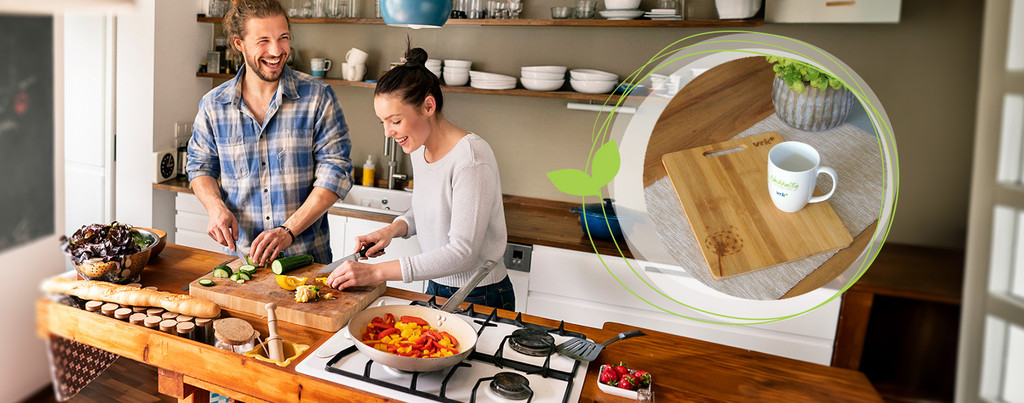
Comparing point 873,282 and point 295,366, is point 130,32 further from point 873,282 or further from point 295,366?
point 873,282

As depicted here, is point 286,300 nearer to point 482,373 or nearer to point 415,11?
point 482,373

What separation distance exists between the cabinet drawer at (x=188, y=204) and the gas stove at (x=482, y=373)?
6.64ft

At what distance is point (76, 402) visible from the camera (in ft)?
2.99

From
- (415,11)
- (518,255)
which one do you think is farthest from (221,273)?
(518,255)

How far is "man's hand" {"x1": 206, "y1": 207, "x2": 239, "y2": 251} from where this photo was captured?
5.49 feet

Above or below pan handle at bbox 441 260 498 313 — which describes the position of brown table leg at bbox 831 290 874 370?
above

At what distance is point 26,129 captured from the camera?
0.23 m

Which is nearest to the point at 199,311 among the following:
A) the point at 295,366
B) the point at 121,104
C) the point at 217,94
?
the point at 295,366

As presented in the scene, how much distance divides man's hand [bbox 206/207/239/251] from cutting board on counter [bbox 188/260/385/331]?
22 cm

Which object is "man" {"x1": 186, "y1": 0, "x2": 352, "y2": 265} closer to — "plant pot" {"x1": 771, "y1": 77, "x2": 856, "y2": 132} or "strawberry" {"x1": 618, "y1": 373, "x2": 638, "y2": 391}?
"strawberry" {"x1": 618, "y1": 373, "x2": 638, "y2": 391}

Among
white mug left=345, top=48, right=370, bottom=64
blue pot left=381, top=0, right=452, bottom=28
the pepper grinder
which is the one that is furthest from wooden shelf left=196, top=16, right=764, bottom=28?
the pepper grinder

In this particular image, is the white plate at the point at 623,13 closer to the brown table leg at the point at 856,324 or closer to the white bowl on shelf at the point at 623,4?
the white bowl on shelf at the point at 623,4

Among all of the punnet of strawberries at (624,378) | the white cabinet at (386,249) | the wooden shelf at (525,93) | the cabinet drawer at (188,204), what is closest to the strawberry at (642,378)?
the punnet of strawberries at (624,378)

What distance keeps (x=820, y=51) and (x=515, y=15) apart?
7.04ft
